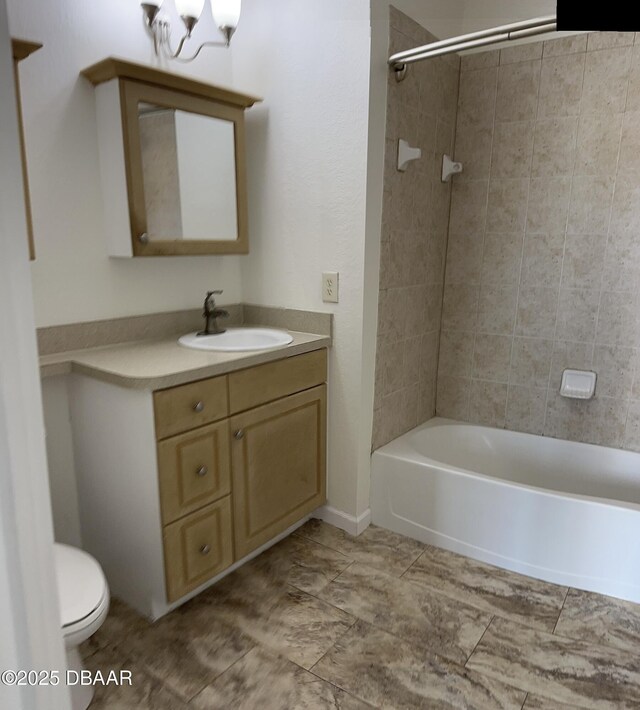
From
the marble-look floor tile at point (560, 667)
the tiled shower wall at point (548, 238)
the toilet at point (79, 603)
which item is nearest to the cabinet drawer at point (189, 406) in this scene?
the toilet at point (79, 603)

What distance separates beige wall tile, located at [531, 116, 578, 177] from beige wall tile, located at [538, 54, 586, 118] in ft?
0.13

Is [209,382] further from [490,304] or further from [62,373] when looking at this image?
[490,304]

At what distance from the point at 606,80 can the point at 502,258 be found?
83 centimetres

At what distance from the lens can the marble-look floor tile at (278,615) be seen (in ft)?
5.54

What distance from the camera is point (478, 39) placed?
1807 millimetres

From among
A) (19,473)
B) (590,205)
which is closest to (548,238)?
(590,205)

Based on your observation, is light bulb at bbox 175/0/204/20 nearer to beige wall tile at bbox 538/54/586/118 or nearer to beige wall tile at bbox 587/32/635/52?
beige wall tile at bbox 538/54/586/118

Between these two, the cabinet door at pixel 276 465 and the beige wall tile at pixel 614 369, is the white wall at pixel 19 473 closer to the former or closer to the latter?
the cabinet door at pixel 276 465

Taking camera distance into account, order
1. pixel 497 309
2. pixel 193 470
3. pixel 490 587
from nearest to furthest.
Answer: pixel 193 470
pixel 490 587
pixel 497 309

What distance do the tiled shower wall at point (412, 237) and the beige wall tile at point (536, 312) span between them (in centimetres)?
40

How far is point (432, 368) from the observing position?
279 centimetres

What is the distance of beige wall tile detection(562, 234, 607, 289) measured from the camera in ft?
7.73

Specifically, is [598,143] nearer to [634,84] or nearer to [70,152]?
[634,84]

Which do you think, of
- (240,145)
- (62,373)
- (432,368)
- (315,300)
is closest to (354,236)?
(315,300)
